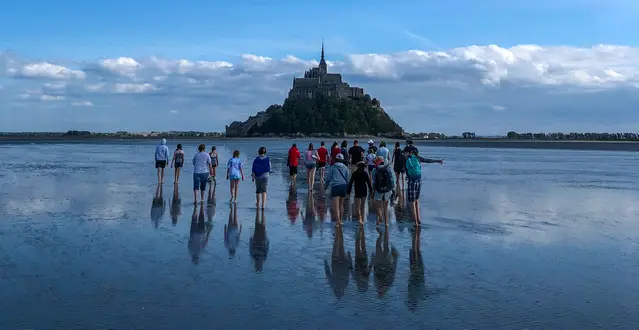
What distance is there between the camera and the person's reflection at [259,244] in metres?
8.59

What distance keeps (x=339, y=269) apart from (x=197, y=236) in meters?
3.33

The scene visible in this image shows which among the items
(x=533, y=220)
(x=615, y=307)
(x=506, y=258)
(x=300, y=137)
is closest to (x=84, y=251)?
(x=506, y=258)

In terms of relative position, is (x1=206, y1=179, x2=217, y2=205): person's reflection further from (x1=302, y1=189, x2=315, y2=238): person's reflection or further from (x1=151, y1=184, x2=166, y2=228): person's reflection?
(x1=302, y1=189, x2=315, y2=238): person's reflection

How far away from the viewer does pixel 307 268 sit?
26.9 feet

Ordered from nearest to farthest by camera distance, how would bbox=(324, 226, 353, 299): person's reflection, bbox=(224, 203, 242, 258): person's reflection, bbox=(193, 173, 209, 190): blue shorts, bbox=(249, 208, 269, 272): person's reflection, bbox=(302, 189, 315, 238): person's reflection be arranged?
bbox=(324, 226, 353, 299): person's reflection
bbox=(249, 208, 269, 272): person's reflection
bbox=(224, 203, 242, 258): person's reflection
bbox=(302, 189, 315, 238): person's reflection
bbox=(193, 173, 209, 190): blue shorts

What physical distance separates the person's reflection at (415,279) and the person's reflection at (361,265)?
21.9 inches

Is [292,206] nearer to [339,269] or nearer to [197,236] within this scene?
[197,236]

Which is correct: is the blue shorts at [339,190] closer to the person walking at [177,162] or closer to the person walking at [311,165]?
the person walking at [311,165]

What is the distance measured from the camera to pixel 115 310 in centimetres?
615

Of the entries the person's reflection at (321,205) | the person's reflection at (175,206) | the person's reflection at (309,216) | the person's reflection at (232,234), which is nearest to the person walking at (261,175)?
the person's reflection at (232,234)

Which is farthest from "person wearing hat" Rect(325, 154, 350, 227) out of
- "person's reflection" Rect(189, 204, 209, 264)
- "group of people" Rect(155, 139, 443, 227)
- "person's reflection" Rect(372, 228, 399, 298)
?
"person's reflection" Rect(189, 204, 209, 264)

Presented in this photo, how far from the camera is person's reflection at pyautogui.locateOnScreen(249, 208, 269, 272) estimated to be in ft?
28.2

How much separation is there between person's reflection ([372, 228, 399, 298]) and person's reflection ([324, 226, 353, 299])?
0.38 meters

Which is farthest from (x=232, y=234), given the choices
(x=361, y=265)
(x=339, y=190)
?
(x=361, y=265)
